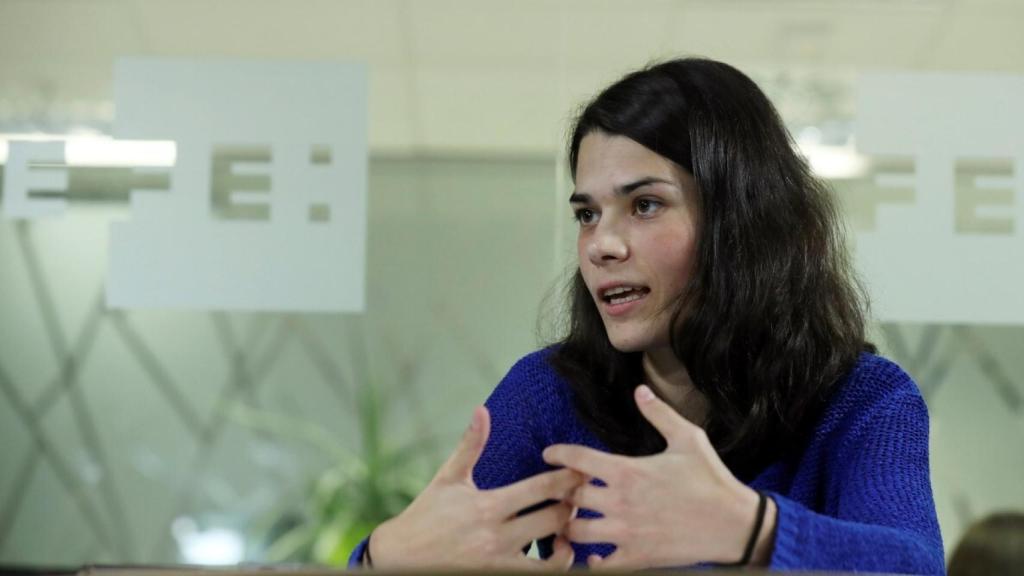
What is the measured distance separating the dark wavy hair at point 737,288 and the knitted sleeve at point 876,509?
8cm

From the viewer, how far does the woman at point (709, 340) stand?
114 centimetres

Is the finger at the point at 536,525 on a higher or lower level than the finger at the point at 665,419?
lower

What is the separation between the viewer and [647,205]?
1.25 m

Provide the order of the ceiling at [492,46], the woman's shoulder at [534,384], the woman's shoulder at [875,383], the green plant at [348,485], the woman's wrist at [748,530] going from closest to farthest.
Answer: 1. the woman's wrist at [748,530]
2. the woman's shoulder at [875,383]
3. the woman's shoulder at [534,384]
4. the ceiling at [492,46]
5. the green plant at [348,485]

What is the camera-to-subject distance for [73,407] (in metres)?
3.27

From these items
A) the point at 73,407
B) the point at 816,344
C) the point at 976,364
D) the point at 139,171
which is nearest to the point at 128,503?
the point at 73,407

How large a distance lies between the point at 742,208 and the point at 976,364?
214 cm

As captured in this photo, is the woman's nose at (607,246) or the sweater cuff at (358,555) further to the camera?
the woman's nose at (607,246)

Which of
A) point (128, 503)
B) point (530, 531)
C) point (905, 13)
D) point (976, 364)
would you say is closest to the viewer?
point (530, 531)

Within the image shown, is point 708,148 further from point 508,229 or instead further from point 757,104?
point 508,229

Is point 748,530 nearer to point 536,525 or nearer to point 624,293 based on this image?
point 536,525

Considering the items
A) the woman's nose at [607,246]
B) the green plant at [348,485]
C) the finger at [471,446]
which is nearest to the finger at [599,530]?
the finger at [471,446]

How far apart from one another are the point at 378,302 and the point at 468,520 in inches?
92.7

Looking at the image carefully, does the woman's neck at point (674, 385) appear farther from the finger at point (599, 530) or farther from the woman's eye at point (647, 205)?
the finger at point (599, 530)
